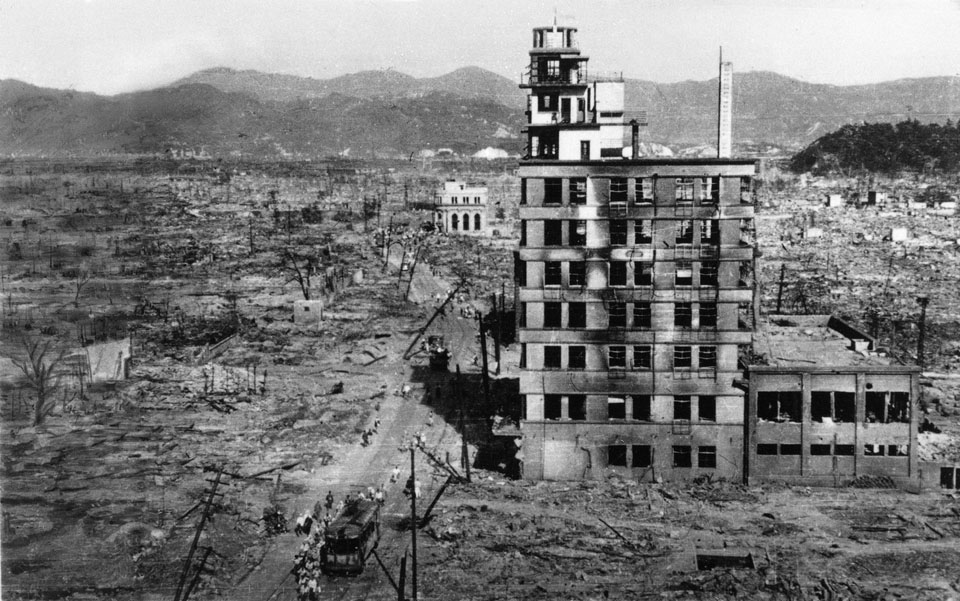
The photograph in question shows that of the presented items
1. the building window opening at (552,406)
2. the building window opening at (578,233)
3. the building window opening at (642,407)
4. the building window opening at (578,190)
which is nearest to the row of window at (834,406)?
the building window opening at (642,407)

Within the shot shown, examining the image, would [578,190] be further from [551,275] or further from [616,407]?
[616,407]

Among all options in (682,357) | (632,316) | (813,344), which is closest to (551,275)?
(632,316)

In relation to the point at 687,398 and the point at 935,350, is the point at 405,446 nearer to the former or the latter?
the point at 687,398

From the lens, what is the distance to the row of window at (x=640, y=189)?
4353cm

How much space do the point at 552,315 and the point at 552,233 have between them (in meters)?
3.95

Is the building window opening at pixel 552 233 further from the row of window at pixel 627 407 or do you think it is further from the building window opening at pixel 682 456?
the building window opening at pixel 682 456

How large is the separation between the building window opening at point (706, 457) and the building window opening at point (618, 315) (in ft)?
23.2

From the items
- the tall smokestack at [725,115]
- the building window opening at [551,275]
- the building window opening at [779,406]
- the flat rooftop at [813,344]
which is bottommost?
the building window opening at [779,406]

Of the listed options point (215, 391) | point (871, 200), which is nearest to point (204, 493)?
point (215, 391)

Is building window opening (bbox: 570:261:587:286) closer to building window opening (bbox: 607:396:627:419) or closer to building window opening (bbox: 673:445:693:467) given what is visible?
building window opening (bbox: 607:396:627:419)

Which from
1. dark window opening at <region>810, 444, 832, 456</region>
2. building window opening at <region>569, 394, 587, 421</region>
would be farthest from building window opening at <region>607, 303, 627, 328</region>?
dark window opening at <region>810, 444, 832, 456</region>

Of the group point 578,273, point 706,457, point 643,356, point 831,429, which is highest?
point 578,273

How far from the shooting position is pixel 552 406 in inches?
1751

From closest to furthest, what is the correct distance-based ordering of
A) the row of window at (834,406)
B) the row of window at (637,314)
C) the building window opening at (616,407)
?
the row of window at (834,406) < the row of window at (637,314) < the building window opening at (616,407)
